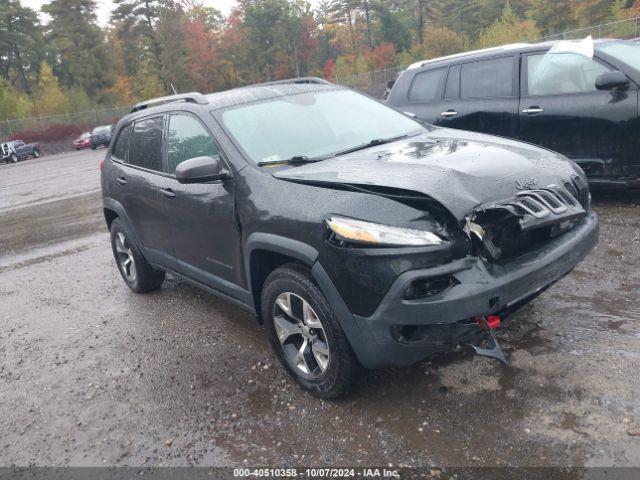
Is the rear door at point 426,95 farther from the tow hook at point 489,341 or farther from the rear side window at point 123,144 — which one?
the tow hook at point 489,341

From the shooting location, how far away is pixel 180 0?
6681cm

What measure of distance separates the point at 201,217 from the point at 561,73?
4.50 metres

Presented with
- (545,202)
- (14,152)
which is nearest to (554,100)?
(545,202)

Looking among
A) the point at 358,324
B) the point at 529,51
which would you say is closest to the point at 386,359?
the point at 358,324

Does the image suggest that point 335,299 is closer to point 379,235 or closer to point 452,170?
point 379,235

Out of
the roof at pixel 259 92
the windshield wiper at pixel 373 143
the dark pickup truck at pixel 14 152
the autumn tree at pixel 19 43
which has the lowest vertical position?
the dark pickup truck at pixel 14 152

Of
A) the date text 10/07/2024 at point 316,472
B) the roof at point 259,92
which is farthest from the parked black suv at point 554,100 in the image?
the date text 10/07/2024 at point 316,472

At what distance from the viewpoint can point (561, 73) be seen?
6234 millimetres

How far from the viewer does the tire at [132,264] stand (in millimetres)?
5445

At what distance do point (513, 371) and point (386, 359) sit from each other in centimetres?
92

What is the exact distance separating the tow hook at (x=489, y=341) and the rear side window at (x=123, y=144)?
3.81 metres

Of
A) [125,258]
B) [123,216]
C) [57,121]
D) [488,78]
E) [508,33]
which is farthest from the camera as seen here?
[57,121]

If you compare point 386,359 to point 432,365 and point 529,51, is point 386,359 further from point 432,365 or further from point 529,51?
point 529,51

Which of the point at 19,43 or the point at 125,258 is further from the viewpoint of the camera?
the point at 19,43
